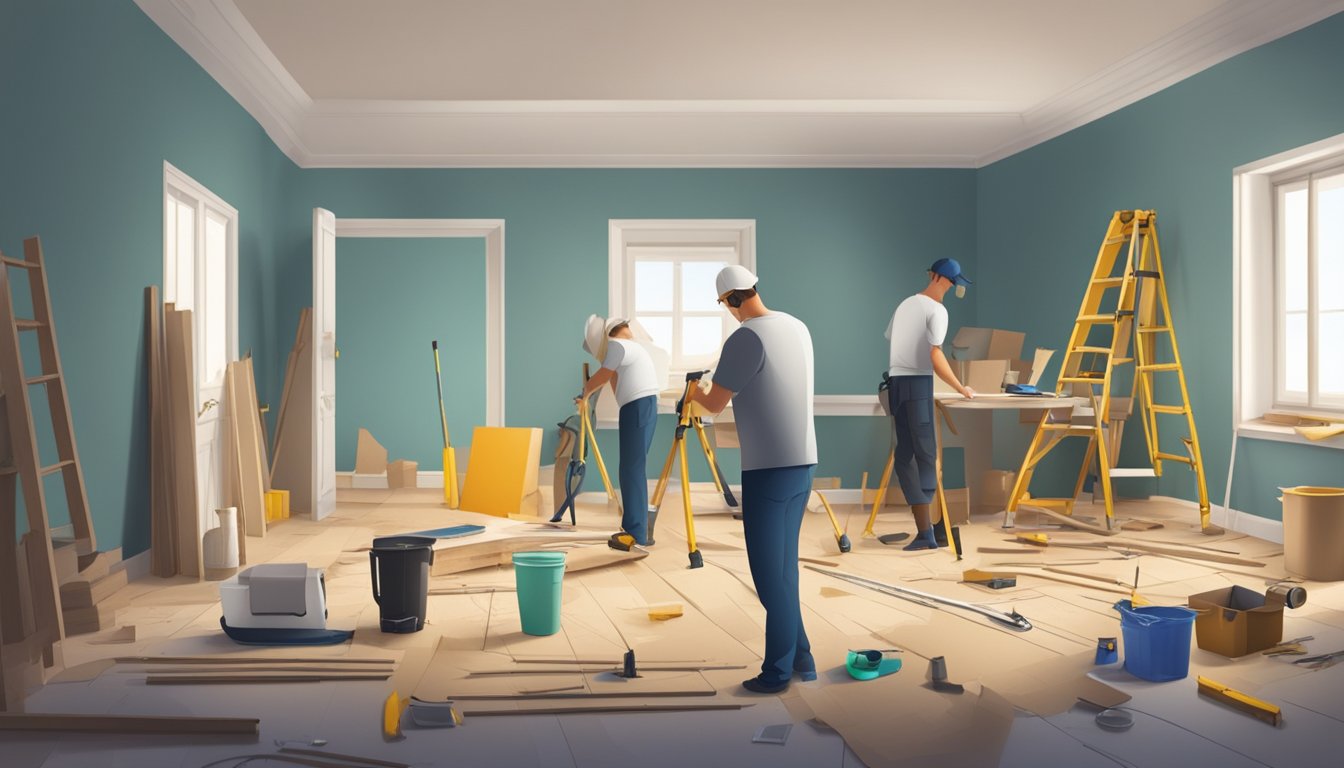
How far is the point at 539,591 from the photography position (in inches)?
165

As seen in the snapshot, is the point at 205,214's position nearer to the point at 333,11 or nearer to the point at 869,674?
the point at 333,11

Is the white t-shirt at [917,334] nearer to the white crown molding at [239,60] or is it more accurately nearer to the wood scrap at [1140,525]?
the wood scrap at [1140,525]

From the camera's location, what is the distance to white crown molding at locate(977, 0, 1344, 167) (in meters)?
5.92

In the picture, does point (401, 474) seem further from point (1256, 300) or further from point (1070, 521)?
point (1256, 300)

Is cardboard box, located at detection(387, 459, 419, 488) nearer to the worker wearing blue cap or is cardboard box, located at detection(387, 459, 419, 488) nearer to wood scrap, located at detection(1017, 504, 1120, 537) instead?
the worker wearing blue cap

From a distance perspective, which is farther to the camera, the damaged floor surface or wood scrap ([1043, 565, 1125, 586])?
wood scrap ([1043, 565, 1125, 586])

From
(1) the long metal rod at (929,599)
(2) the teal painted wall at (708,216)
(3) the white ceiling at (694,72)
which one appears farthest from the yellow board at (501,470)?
(1) the long metal rod at (929,599)

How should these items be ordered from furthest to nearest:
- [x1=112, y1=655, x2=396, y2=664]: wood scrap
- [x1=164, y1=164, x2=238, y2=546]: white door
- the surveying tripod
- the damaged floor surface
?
[x1=164, y1=164, x2=238, y2=546]: white door, the surveying tripod, [x1=112, y1=655, x2=396, y2=664]: wood scrap, the damaged floor surface

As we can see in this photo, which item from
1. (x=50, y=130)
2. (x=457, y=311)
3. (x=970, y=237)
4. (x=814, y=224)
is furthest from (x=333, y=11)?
(x=970, y=237)

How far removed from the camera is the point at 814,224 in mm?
9156

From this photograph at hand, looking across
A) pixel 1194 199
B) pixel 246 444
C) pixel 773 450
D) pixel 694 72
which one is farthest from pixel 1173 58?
pixel 246 444

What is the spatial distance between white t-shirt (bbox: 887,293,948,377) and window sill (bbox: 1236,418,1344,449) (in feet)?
6.92

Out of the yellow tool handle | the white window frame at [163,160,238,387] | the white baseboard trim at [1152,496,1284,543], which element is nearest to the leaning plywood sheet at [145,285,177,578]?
the white window frame at [163,160,238,387]

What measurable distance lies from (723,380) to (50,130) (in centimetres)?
324
